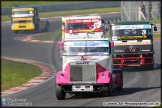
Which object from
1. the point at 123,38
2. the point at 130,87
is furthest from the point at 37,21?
the point at 130,87

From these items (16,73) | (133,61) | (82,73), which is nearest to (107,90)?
(82,73)

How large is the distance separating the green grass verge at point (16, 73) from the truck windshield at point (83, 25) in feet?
8.70

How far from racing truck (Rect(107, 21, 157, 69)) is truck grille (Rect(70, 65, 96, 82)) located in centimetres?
883

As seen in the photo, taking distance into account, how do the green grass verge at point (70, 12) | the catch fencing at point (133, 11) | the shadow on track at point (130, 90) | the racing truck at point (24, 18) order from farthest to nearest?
the green grass verge at point (70, 12), the racing truck at point (24, 18), the catch fencing at point (133, 11), the shadow on track at point (130, 90)

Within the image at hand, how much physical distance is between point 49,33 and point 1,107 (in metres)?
31.8

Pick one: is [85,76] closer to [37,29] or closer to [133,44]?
[133,44]

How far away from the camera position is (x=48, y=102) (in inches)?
621

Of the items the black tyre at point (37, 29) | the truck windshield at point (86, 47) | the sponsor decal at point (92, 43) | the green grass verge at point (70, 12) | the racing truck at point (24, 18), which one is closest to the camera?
the truck windshield at point (86, 47)

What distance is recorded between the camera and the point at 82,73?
16281 millimetres

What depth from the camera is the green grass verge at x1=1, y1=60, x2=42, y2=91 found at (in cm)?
2125

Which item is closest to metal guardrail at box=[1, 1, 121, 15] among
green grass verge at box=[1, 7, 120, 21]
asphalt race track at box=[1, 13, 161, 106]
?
green grass verge at box=[1, 7, 120, 21]

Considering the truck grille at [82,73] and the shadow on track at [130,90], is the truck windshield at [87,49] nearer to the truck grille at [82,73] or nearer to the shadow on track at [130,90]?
the truck grille at [82,73]

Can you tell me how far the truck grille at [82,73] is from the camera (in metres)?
16.3

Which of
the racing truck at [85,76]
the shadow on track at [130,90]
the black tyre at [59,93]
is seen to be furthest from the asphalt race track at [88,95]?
the racing truck at [85,76]
